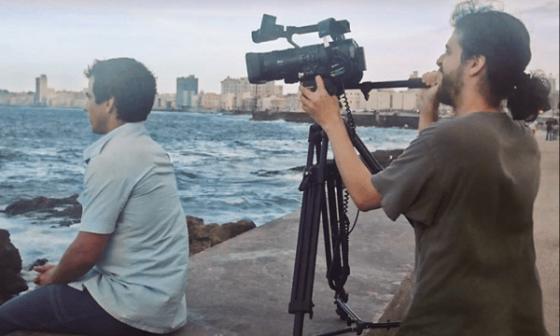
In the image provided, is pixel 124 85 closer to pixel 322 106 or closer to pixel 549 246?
pixel 322 106

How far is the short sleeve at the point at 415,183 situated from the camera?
1161 mm

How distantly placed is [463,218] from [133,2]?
1.81 metres

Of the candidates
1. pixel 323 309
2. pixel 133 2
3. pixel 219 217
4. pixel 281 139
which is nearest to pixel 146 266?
pixel 323 309

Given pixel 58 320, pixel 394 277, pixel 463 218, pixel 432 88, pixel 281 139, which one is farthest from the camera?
pixel 281 139

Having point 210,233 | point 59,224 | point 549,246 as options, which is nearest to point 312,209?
point 59,224

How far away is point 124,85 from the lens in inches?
62.8

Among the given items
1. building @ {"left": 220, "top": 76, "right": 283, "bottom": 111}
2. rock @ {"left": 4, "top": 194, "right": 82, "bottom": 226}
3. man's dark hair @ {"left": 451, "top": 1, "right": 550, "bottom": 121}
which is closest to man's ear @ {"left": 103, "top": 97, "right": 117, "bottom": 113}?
man's dark hair @ {"left": 451, "top": 1, "right": 550, "bottom": 121}

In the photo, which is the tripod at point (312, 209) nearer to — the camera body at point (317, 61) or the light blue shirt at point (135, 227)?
the camera body at point (317, 61)

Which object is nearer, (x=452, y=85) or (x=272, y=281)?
(x=452, y=85)

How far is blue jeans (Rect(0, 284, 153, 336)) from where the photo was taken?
1635 millimetres

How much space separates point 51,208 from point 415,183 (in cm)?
321

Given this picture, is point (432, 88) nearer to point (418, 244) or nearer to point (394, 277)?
point (418, 244)

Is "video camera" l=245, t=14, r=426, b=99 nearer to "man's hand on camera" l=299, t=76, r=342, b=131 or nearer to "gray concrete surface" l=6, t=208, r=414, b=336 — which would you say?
"man's hand on camera" l=299, t=76, r=342, b=131

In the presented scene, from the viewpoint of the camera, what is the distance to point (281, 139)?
4191 millimetres
